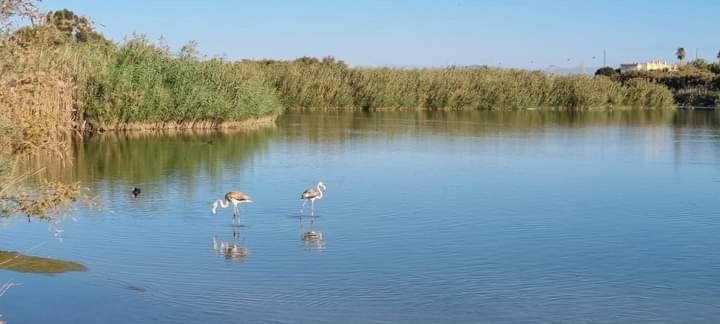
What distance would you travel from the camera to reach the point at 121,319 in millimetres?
8336

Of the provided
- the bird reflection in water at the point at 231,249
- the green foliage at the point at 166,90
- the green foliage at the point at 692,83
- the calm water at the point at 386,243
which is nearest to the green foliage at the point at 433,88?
the green foliage at the point at 692,83

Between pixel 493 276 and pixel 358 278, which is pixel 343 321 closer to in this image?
pixel 358 278

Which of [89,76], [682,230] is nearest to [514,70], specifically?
[89,76]

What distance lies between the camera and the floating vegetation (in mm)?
9930

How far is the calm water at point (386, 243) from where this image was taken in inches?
346

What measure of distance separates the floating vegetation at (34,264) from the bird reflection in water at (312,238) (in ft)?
8.99

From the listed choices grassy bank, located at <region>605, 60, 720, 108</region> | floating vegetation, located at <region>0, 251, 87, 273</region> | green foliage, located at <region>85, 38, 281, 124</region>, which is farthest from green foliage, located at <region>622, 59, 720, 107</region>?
floating vegetation, located at <region>0, 251, 87, 273</region>

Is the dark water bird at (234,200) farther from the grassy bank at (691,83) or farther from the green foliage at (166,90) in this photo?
the grassy bank at (691,83)

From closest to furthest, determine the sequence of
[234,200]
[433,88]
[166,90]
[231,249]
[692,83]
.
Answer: [231,249] < [234,200] < [166,90] < [433,88] < [692,83]

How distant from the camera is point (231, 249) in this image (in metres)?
11.3

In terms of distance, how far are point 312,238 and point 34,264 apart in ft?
11.2

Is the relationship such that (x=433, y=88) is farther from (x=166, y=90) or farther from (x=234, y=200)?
(x=234, y=200)

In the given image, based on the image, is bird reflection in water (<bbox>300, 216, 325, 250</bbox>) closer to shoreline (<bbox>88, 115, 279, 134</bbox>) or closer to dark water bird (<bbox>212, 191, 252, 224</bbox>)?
dark water bird (<bbox>212, 191, 252, 224</bbox>)

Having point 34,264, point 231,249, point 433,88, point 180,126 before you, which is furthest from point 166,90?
point 433,88
